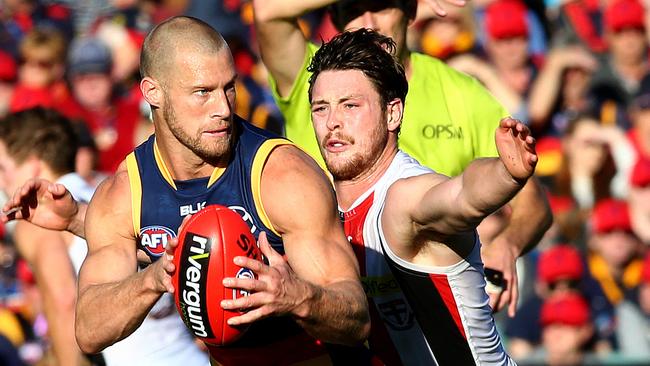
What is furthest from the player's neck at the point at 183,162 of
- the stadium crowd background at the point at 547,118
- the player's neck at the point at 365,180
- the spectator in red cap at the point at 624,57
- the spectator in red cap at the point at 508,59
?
the spectator in red cap at the point at 624,57

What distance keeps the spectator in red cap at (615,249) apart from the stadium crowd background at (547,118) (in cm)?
1

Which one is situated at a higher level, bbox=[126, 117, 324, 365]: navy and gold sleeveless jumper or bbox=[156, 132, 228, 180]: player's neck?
bbox=[156, 132, 228, 180]: player's neck

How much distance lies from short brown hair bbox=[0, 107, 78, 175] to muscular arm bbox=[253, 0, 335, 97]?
Answer: 177 centimetres

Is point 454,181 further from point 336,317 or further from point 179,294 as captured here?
point 179,294

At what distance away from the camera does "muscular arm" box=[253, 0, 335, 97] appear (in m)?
6.86

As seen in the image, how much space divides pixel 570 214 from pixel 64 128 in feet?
13.7

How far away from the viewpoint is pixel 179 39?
18.4 ft

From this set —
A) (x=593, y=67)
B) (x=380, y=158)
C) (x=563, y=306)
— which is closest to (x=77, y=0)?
(x=593, y=67)

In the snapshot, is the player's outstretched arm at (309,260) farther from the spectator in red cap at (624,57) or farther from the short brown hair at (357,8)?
the spectator in red cap at (624,57)

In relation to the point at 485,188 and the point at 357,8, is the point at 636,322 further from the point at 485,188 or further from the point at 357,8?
the point at 485,188

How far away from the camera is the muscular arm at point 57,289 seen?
796cm

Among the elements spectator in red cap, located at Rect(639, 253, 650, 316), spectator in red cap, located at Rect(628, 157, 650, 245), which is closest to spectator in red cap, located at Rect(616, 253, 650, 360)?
spectator in red cap, located at Rect(639, 253, 650, 316)

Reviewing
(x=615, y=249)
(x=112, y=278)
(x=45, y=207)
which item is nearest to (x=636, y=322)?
(x=615, y=249)

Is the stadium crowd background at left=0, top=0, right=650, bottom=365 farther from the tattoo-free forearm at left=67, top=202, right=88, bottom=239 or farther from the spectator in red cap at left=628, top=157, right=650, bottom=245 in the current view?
the tattoo-free forearm at left=67, top=202, right=88, bottom=239
